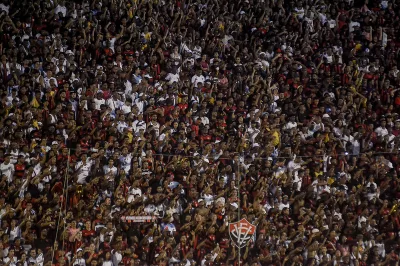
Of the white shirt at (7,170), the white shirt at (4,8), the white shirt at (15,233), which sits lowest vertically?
the white shirt at (15,233)

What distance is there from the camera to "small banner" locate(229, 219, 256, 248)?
573 inches

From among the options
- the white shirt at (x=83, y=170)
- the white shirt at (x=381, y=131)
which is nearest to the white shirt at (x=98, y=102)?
the white shirt at (x=83, y=170)

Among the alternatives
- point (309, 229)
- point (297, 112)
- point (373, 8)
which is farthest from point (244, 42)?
point (309, 229)

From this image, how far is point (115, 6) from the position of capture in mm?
18750

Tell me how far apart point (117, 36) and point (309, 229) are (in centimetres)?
664

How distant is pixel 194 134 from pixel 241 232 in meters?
2.69

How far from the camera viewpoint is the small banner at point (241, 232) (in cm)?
1455

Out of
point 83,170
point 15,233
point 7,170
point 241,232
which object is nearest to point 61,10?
point 83,170

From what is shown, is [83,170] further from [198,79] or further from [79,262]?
[198,79]

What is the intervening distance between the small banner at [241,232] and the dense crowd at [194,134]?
0.38 ft

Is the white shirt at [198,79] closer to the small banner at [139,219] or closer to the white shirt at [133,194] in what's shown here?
the white shirt at [133,194]

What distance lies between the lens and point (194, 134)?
642 inches

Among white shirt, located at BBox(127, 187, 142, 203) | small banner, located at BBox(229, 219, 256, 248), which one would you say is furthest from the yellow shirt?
Answer: white shirt, located at BBox(127, 187, 142, 203)

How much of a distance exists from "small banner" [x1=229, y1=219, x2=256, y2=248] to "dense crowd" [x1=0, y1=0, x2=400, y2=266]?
0.38ft
